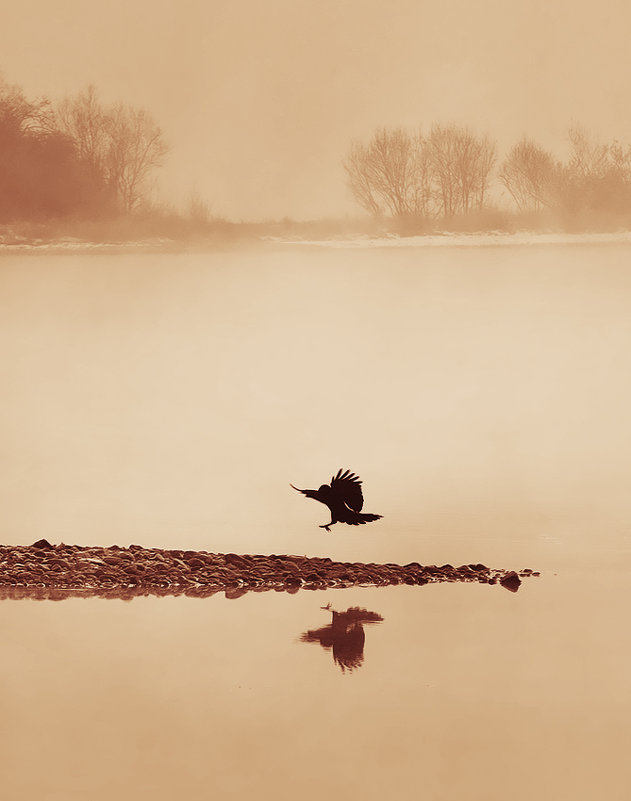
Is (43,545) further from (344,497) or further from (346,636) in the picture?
(346,636)

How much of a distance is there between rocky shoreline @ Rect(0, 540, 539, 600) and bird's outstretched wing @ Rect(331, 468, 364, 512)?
269mm

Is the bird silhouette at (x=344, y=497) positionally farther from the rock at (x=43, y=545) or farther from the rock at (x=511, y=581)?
the rock at (x=43, y=545)

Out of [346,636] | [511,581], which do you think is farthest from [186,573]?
[511,581]

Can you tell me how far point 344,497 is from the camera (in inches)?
201

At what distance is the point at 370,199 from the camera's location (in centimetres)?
658

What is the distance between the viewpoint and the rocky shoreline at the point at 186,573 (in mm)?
4578

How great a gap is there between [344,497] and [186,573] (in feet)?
2.62

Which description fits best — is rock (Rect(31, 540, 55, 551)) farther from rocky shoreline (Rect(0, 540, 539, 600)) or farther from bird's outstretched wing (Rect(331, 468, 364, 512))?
bird's outstretched wing (Rect(331, 468, 364, 512))

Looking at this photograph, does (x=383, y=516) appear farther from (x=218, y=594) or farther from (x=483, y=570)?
(x=218, y=594)

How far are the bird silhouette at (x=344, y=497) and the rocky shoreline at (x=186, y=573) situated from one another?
0.71 ft

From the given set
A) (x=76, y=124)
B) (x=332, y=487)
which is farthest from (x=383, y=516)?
(x=76, y=124)

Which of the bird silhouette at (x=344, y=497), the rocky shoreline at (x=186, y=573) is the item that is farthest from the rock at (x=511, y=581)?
the bird silhouette at (x=344, y=497)

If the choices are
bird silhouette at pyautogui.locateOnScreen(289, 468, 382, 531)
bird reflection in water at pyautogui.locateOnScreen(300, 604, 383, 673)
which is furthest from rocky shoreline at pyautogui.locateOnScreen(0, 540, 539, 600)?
bird reflection in water at pyautogui.locateOnScreen(300, 604, 383, 673)

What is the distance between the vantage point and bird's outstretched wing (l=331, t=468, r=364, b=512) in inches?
200
